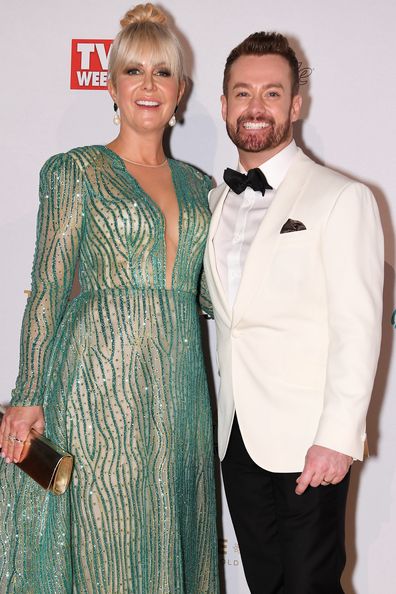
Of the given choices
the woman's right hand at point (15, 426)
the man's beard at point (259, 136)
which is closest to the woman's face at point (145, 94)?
the man's beard at point (259, 136)

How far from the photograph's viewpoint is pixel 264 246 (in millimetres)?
2201

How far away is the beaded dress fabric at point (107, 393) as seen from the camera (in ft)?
7.50

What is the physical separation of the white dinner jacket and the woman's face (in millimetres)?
426

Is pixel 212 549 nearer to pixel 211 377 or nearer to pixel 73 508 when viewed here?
pixel 73 508

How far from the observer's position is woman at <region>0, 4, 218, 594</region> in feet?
7.51

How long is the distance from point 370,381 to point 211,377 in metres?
0.97

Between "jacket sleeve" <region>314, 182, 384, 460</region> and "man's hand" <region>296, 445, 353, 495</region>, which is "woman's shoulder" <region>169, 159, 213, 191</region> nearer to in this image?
"jacket sleeve" <region>314, 182, 384, 460</region>

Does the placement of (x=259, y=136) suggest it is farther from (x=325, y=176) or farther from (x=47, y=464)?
(x=47, y=464)

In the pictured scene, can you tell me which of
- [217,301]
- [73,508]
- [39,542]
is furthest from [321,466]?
[39,542]

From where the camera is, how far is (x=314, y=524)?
2168mm

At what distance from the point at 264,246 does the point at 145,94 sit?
583 millimetres

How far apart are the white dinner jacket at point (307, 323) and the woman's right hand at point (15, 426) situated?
521mm

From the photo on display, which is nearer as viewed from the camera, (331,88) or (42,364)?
(42,364)

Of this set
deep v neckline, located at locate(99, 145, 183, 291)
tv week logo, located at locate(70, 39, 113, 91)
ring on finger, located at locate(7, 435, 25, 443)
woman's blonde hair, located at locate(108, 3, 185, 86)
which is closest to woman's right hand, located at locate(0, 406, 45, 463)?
ring on finger, located at locate(7, 435, 25, 443)
